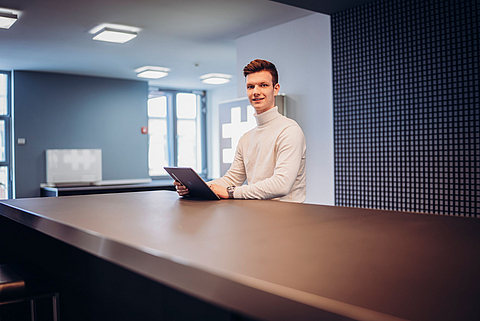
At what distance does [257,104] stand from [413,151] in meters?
1.63

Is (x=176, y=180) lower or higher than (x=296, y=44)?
lower

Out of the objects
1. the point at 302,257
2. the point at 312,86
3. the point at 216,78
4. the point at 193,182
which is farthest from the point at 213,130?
the point at 302,257

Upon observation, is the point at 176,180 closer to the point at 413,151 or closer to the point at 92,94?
the point at 413,151

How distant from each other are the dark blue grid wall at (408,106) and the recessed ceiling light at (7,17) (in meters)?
3.13

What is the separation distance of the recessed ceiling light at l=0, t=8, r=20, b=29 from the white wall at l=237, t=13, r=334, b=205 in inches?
108

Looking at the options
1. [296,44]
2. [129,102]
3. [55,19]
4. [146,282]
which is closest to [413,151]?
[296,44]

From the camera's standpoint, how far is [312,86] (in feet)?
14.4

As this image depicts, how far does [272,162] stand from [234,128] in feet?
10.0

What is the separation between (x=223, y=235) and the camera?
39.1 inches

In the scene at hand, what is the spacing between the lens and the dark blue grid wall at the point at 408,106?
9.43 ft

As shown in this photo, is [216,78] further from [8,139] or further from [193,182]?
[193,182]

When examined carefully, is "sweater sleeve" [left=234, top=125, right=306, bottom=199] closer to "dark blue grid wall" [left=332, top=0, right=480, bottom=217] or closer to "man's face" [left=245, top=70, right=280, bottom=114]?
"man's face" [left=245, top=70, right=280, bottom=114]

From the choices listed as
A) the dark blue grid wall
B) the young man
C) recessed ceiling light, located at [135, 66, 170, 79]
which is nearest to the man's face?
the young man

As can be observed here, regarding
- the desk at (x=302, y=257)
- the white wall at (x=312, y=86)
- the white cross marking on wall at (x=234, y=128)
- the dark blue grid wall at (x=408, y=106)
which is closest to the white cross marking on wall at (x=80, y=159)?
the white cross marking on wall at (x=234, y=128)
